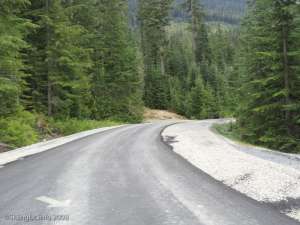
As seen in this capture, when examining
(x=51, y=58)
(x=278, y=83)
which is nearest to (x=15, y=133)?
(x=51, y=58)

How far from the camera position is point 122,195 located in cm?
724

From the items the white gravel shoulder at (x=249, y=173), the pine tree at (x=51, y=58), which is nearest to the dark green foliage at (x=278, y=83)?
the white gravel shoulder at (x=249, y=173)

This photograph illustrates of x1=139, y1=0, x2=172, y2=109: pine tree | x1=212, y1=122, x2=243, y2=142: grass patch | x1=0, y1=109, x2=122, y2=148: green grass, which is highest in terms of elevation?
x1=139, y1=0, x2=172, y2=109: pine tree

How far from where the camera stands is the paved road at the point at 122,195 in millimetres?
5836

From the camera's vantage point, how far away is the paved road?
5.84 m

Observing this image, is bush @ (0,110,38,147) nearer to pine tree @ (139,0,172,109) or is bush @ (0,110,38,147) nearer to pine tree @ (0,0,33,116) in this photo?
pine tree @ (0,0,33,116)

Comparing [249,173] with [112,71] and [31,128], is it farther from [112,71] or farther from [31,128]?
A: [112,71]

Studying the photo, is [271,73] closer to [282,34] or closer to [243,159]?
[282,34]

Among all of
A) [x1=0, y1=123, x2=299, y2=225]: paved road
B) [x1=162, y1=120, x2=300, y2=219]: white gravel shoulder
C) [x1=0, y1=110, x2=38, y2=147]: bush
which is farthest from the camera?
[x1=0, y1=110, x2=38, y2=147]: bush

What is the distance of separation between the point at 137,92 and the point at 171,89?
13.9m

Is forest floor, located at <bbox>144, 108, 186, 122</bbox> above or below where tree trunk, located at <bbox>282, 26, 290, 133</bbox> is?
below

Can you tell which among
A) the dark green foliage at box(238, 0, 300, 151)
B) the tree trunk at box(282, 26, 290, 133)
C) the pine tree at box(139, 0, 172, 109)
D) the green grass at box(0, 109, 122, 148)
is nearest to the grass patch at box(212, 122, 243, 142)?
the dark green foliage at box(238, 0, 300, 151)

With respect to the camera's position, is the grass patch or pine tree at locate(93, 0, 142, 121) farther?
pine tree at locate(93, 0, 142, 121)

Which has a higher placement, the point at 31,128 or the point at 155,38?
the point at 155,38
